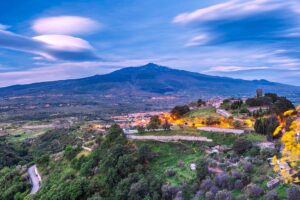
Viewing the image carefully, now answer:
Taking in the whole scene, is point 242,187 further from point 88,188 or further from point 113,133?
point 113,133

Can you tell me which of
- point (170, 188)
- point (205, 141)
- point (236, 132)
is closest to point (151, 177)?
point (170, 188)

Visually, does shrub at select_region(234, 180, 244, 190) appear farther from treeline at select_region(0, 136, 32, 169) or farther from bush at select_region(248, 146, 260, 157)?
treeline at select_region(0, 136, 32, 169)

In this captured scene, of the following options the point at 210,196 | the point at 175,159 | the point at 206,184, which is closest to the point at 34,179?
the point at 175,159

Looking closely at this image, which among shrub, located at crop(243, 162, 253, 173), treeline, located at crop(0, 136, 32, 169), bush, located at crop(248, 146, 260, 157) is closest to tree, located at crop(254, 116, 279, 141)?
bush, located at crop(248, 146, 260, 157)

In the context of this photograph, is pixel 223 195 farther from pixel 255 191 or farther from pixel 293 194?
pixel 293 194

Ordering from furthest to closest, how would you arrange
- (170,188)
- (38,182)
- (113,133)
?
(38,182) → (113,133) → (170,188)

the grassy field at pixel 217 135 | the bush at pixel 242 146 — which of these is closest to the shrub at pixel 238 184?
the bush at pixel 242 146
